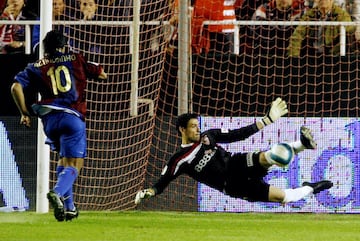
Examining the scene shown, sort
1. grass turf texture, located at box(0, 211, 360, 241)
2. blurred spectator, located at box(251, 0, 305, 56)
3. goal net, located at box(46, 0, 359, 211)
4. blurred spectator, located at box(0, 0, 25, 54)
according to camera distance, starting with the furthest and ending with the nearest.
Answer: blurred spectator, located at box(0, 0, 25, 54), blurred spectator, located at box(251, 0, 305, 56), goal net, located at box(46, 0, 359, 211), grass turf texture, located at box(0, 211, 360, 241)

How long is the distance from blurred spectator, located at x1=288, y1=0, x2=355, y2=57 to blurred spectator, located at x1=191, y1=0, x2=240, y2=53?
898mm

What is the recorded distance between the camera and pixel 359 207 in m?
15.8

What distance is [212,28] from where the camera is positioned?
1631cm

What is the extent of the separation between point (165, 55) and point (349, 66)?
2.51 m

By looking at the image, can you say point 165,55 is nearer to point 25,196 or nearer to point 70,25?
point 70,25

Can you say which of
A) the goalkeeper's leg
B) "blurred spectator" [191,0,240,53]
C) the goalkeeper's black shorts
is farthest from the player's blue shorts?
"blurred spectator" [191,0,240,53]

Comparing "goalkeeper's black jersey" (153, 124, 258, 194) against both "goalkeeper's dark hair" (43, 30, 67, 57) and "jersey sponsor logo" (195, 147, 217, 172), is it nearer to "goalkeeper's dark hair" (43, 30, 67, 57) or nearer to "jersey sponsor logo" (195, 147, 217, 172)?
"jersey sponsor logo" (195, 147, 217, 172)

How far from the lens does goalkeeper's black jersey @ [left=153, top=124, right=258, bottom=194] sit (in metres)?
13.1

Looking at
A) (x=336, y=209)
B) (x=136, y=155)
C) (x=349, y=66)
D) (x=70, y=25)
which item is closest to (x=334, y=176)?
(x=336, y=209)

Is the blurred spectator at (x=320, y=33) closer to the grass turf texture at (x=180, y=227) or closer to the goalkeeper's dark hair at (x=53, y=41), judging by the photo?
the grass turf texture at (x=180, y=227)

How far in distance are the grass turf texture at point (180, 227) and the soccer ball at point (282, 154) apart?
749 mm

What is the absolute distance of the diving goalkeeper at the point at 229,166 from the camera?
511 inches

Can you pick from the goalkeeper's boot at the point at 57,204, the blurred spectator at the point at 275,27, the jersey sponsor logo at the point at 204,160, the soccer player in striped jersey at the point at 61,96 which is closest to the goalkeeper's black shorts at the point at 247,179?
the jersey sponsor logo at the point at 204,160

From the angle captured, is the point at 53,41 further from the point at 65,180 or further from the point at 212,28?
the point at 212,28
